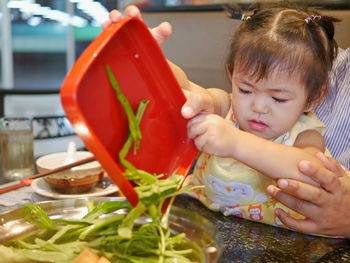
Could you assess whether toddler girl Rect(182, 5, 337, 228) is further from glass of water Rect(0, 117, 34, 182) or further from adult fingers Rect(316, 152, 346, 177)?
glass of water Rect(0, 117, 34, 182)

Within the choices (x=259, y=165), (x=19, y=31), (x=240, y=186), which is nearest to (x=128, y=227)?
(x=259, y=165)

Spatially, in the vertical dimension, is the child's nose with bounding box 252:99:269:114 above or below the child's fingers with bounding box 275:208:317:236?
above

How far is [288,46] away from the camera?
1.16 meters

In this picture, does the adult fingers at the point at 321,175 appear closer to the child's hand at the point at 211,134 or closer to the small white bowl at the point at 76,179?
the child's hand at the point at 211,134

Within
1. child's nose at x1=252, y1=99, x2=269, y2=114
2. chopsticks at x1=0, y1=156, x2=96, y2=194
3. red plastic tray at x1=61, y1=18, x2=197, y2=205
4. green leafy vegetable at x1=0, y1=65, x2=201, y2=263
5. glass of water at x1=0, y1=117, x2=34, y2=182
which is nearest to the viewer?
red plastic tray at x1=61, y1=18, x2=197, y2=205

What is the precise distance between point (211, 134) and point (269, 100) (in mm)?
275

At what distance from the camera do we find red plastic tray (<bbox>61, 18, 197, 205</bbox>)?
0.60m

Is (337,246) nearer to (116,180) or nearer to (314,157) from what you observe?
(314,157)

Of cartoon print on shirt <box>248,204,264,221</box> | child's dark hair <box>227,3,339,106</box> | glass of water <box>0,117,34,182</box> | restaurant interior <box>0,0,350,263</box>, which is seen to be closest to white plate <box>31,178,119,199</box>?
restaurant interior <box>0,0,350,263</box>

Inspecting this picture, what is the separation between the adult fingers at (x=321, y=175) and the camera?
3.31 ft

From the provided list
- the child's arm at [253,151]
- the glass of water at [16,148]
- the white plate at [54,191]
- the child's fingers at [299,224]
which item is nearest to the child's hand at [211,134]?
the child's arm at [253,151]

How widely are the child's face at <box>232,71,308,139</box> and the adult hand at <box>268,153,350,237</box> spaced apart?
151 millimetres

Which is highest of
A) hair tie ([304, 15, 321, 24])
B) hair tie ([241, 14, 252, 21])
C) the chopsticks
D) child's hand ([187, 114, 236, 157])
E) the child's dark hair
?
hair tie ([304, 15, 321, 24])

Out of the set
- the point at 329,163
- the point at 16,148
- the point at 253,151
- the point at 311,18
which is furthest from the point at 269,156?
the point at 16,148
